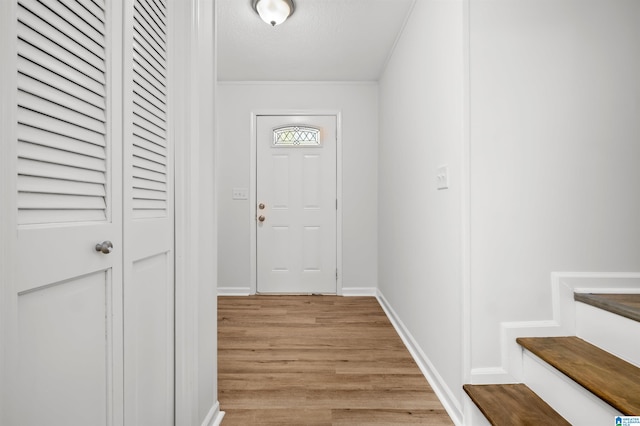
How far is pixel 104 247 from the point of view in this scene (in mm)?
790

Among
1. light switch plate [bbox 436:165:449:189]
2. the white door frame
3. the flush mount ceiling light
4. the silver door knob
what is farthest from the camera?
the white door frame

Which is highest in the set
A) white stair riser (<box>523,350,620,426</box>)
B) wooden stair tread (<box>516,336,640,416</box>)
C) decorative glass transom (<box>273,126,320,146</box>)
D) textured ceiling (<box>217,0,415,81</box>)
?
textured ceiling (<box>217,0,415,81</box>)

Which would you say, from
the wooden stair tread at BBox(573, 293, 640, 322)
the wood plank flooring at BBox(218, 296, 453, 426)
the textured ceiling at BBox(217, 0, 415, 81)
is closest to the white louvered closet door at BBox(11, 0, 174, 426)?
the wood plank flooring at BBox(218, 296, 453, 426)

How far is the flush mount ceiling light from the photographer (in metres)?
2.18

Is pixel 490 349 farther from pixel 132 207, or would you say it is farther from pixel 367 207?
pixel 367 207

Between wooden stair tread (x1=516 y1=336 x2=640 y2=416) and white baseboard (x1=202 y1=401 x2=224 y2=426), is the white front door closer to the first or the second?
white baseboard (x1=202 y1=401 x2=224 y2=426)

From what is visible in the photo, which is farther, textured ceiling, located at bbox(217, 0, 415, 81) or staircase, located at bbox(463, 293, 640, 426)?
textured ceiling, located at bbox(217, 0, 415, 81)

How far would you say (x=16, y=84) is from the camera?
0.56 meters

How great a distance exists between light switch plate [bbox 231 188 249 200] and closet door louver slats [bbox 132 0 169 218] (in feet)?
8.19

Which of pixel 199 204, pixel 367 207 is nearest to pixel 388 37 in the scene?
pixel 367 207

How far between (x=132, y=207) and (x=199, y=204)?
35 centimetres

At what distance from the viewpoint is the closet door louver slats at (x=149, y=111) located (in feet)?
3.19

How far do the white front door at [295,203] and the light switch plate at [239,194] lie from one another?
0.43ft

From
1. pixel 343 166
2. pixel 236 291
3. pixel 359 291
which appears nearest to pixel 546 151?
pixel 343 166
